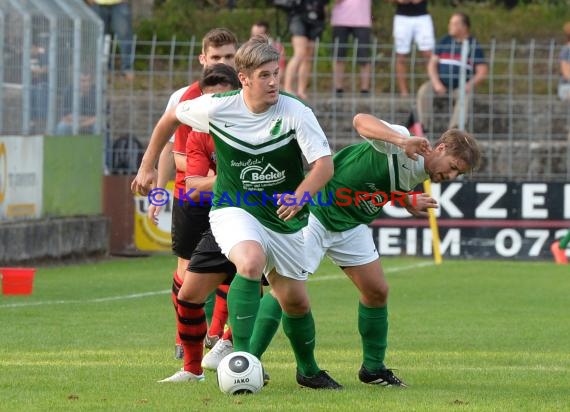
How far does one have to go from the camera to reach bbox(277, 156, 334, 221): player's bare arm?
7402mm

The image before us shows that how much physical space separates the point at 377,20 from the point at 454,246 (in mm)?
7561

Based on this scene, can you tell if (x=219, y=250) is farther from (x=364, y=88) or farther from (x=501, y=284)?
(x=364, y=88)

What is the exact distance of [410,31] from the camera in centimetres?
2073

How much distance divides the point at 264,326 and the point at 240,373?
0.79 meters

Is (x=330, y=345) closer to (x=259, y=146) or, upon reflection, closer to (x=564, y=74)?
(x=259, y=146)

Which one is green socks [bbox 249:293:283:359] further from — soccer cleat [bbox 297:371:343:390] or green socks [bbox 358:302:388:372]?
green socks [bbox 358:302:388:372]

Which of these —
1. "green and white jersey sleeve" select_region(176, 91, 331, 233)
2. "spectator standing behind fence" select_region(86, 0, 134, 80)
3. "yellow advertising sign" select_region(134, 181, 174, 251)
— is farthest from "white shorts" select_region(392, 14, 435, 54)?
"green and white jersey sleeve" select_region(176, 91, 331, 233)

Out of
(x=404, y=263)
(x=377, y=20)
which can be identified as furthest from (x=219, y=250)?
(x=377, y=20)

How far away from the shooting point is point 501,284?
1594 cm

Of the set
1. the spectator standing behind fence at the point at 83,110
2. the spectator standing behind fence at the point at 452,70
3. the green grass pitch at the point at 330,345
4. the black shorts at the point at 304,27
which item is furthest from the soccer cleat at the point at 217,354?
the black shorts at the point at 304,27

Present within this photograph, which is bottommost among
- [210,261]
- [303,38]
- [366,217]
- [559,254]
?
[559,254]

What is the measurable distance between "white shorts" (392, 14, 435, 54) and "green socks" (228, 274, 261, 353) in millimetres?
13372

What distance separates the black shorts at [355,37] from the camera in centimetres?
2062

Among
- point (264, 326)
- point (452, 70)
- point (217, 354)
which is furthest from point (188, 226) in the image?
point (452, 70)
